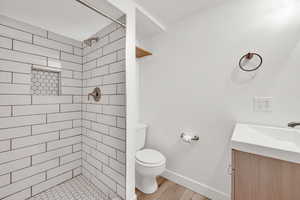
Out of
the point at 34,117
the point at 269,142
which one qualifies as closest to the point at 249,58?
the point at 269,142

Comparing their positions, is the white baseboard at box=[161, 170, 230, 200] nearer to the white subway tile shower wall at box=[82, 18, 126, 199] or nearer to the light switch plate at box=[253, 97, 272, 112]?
the white subway tile shower wall at box=[82, 18, 126, 199]

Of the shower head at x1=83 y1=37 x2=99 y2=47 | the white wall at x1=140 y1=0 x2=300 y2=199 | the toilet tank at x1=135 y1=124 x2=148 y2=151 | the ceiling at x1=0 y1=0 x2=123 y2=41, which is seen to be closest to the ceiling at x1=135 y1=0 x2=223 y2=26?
the white wall at x1=140 y1=0 x2=300 y2=199

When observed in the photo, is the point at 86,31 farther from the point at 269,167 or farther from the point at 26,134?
the point at 269,167

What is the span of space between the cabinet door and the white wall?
22.3 inches

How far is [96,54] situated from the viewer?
162 centimetres

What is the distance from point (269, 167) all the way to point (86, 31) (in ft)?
7.08

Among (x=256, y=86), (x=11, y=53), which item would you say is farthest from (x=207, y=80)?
(x=11, y=53)

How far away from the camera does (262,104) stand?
3.95 ft

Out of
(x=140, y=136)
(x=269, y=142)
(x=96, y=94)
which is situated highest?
(x=96, y=94)

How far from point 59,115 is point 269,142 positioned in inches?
82.0

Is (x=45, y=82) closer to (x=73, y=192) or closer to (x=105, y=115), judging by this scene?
(x=105, y=115)

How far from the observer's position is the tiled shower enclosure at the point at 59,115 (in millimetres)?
1271

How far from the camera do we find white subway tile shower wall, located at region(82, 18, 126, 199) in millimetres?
1354

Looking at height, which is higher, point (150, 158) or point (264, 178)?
point (264, 178)
